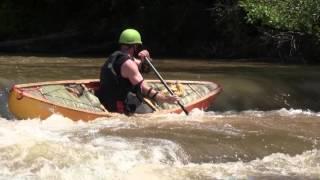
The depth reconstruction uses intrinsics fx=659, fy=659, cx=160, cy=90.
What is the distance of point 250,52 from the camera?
20.0m

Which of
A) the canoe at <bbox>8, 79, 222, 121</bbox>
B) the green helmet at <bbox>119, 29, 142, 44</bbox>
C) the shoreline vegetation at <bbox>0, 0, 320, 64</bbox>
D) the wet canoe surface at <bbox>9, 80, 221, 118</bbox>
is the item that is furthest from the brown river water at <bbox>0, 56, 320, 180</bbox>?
the shoreline vegetation at <bbox>0, 0, 320, 64</bbox>

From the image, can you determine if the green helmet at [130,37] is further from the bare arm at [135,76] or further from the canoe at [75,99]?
the canoe at [75,99]

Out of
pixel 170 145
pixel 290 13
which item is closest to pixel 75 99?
pixel 170 145

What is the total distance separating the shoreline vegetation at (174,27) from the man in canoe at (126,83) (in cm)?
539

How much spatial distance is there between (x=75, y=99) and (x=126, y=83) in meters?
1.03

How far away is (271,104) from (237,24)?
26.8 feet

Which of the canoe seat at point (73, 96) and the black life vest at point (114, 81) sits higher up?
the black life vest at point (114, 81)

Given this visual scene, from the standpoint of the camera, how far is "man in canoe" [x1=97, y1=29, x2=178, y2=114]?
8.37 metres

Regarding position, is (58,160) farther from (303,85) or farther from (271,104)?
(303,85)

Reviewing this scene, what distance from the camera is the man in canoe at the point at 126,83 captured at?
27.5 ft

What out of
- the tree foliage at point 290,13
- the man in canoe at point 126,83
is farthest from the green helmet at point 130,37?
the tree foliage at point 290,13

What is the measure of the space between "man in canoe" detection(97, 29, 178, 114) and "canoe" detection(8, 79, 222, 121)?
208 mm

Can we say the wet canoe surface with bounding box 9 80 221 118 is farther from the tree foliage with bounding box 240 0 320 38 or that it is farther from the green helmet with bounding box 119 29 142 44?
the tree foliage with bounding box 240 0 320 38

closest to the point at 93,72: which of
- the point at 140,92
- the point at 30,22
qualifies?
the point at 140,92
